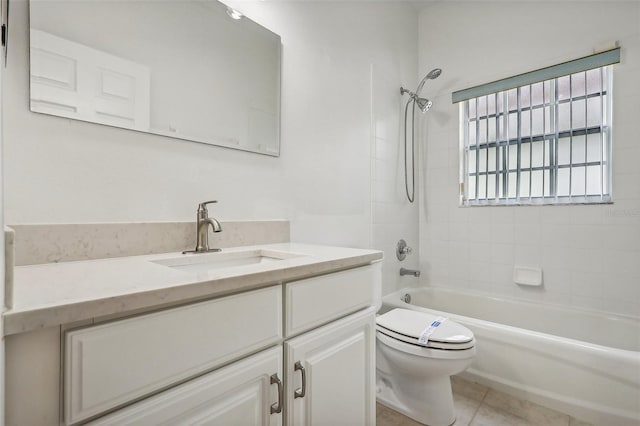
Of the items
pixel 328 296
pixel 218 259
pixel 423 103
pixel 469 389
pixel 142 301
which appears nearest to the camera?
pixel 142 301

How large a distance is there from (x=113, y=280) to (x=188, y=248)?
1.72ft

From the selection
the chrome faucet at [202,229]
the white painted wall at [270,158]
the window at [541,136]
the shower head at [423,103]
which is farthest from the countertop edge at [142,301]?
the window at [541,136]

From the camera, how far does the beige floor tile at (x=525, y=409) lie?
1.45 metres

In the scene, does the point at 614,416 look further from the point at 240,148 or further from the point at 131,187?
the point at 131,187

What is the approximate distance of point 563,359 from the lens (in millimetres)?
1456

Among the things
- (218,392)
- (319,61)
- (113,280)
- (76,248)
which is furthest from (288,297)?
(319,61)

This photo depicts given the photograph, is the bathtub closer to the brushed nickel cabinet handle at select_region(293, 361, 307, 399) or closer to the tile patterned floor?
the tile patterned floor

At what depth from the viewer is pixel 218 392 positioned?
67 centimetres

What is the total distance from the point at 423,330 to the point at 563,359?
675 mm

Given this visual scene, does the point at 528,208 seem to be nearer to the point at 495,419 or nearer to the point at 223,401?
the point at 495,419

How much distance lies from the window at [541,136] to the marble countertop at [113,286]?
1900mm

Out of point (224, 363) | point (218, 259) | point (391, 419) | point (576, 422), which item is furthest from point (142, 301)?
point (576, 422)

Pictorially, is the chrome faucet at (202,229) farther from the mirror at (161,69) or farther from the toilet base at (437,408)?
the toilet base at (437,408)

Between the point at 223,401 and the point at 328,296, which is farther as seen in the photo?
the point at 328,296
